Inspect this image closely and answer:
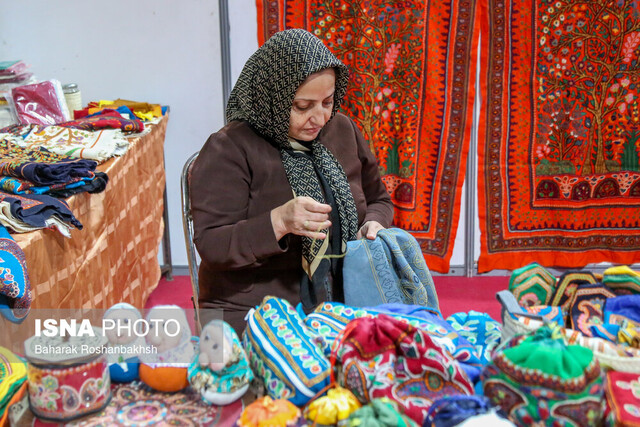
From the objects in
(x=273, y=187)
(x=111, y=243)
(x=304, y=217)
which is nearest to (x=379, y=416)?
(x=304, y=217)

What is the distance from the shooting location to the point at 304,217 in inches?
59.1

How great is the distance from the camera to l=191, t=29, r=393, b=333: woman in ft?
5.37

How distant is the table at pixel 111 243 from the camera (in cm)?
202

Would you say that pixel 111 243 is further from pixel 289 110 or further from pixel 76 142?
pixel 289 110

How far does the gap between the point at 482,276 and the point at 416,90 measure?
1.17 metres

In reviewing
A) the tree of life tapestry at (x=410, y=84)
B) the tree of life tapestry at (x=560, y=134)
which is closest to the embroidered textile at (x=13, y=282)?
the tree of life tapestry at (x=410, y=84)

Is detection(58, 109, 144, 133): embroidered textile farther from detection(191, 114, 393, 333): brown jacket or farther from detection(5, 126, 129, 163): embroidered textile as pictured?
detection(191, 114, 393, 333): brown jacket

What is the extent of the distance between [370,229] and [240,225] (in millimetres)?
374

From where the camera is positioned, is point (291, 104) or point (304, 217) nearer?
point (304, 217)

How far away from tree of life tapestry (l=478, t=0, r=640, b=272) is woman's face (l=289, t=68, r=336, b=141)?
6.36ft

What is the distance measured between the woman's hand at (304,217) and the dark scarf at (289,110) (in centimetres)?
17

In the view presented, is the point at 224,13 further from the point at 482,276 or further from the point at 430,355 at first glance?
the point at 430,355

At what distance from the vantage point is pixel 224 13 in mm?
3500

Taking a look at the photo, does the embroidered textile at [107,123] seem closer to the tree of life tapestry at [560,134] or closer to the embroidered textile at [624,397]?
the tree of life tapestry at [560,134]
